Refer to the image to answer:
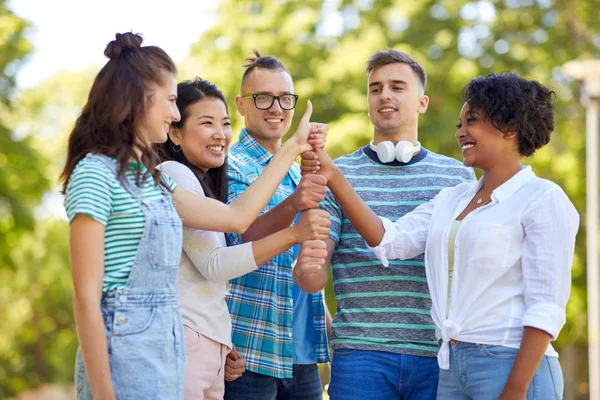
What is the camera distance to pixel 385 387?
403 cm

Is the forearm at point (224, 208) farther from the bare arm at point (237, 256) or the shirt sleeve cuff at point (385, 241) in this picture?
the shirt sleeve cuff at point (385, 241)

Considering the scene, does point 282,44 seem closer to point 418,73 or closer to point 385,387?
point 418,73

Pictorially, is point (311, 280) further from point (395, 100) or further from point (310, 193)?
point (395, 100)

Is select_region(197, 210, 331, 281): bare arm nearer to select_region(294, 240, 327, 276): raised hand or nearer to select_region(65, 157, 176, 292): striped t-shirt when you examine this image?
select_region(294, 240, 327, 276): raised hand

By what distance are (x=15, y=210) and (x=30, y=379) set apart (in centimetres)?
1592

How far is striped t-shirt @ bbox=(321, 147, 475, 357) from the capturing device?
408cm

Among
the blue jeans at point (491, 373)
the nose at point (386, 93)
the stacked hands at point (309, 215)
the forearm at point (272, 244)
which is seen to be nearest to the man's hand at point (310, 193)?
the stacked hands at point (309, 215)

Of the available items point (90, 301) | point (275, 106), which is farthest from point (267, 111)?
point (90, 301)

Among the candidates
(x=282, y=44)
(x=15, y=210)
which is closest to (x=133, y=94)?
(x=15, y=210)

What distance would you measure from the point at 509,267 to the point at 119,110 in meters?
1.63

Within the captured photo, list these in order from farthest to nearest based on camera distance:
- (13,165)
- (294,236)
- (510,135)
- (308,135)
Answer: (13,165), (308,135), (294,236), (510,135)

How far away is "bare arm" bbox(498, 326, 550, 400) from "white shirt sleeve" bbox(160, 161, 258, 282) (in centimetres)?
113

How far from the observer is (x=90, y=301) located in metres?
2.75

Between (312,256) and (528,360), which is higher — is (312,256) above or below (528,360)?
above
